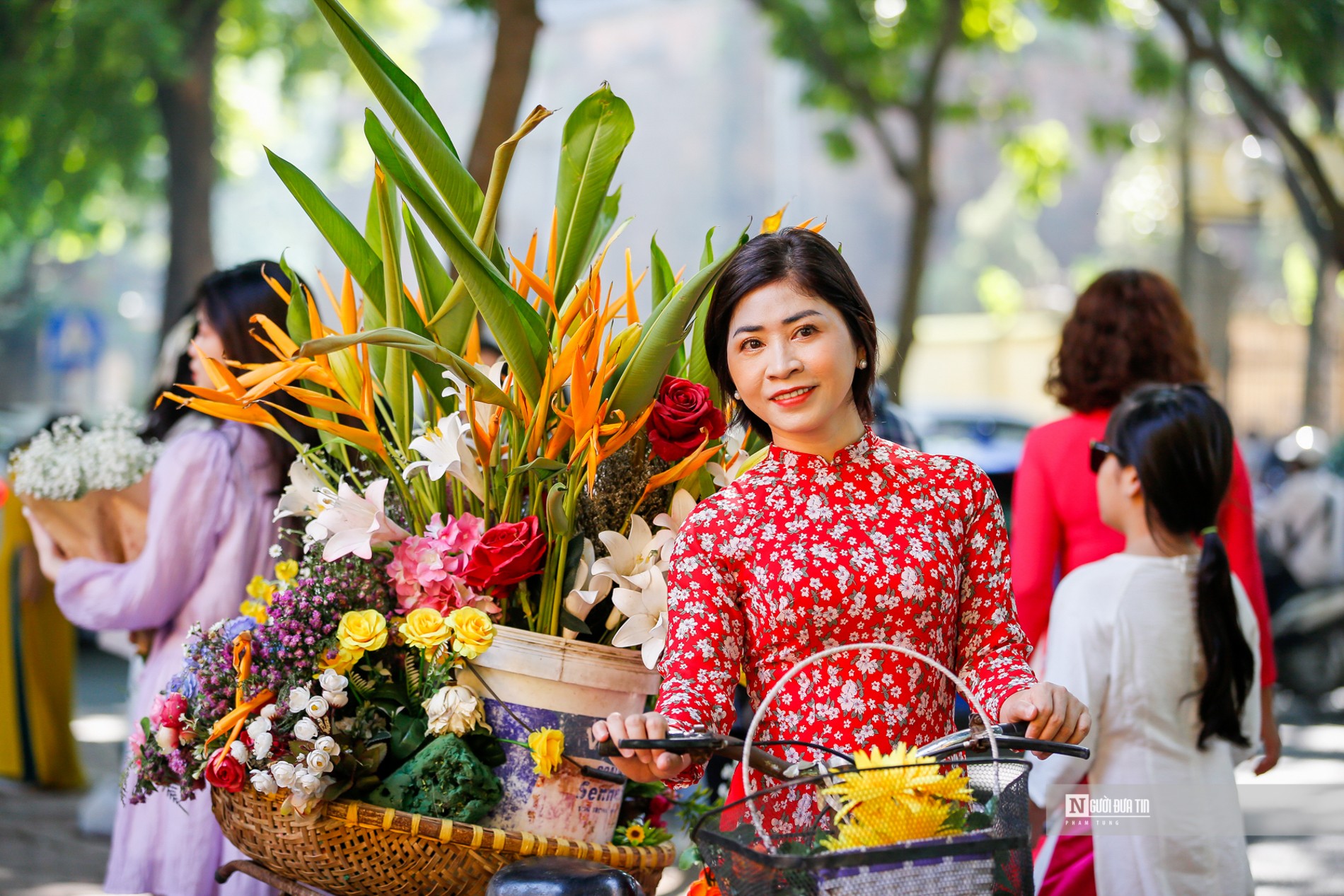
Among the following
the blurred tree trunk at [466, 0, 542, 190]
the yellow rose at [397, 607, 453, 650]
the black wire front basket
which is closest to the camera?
the black wire front basket

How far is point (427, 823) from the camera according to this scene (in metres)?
1.63

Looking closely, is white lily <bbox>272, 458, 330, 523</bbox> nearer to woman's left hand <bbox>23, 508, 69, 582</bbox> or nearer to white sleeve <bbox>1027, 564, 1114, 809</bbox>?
woman's left hand <bbox>23, 508, 69, 582</bbox>

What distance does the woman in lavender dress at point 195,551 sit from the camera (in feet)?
8.57

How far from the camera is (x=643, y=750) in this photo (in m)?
1.46

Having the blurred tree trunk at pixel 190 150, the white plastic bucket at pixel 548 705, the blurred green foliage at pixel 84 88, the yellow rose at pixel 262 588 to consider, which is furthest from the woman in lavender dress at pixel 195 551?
the blurred green foliage at pixel 84 88

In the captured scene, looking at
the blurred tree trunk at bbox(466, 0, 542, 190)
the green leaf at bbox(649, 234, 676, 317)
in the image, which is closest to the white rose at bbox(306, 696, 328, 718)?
the green leaf at bbox(649, 234, 676, 317)

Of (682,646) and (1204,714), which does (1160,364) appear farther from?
(682,646)

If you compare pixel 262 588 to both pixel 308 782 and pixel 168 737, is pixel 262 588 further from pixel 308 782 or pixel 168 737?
pixel 308 782

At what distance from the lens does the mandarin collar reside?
67.7 inches

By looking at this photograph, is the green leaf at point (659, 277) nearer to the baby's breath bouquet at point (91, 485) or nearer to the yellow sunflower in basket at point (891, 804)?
the yellow sunflower in basket at point (891, 804)

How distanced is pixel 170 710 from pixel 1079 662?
5.29 feet

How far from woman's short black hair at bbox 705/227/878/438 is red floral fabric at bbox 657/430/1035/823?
0.45ft

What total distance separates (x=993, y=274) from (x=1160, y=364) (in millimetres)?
29069

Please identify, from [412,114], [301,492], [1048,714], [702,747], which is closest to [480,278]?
[412,114]
